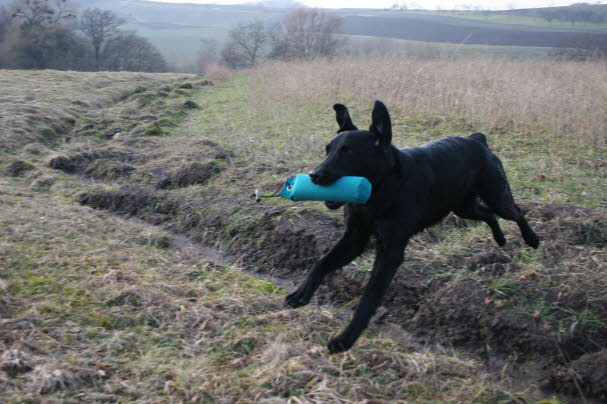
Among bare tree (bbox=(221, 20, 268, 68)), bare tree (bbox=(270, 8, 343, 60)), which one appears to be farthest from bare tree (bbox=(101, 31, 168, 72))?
bare tree (bbox=(270, 8, 343, 60))

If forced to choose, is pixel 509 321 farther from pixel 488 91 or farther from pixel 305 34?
pixel 305 34

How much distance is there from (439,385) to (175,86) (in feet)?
65.7

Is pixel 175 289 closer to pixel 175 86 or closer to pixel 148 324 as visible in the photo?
pixel 148 324

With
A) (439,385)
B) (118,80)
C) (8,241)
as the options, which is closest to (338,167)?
(439,385)

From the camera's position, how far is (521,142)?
8.84 metres

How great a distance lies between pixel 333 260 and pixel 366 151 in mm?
794

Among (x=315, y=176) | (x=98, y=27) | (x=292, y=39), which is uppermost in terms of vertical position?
(x=98, y=27)

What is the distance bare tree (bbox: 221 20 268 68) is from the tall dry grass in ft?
69.2

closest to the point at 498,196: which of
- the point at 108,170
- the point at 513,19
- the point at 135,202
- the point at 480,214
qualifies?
the point at 480,214

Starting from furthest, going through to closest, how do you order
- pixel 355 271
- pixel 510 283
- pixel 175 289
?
pixel 355 271, pixel 175 289, pixel 510 283

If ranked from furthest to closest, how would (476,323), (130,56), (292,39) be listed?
(130,56) < (292,39) < (476,323)

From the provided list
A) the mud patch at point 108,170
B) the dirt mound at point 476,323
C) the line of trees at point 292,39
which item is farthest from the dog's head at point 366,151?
the line of trees at point 292,39

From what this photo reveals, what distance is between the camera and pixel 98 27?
1829 inches

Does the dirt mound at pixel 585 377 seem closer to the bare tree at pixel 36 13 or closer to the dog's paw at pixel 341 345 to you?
the dog's paw at pixel 341 345
